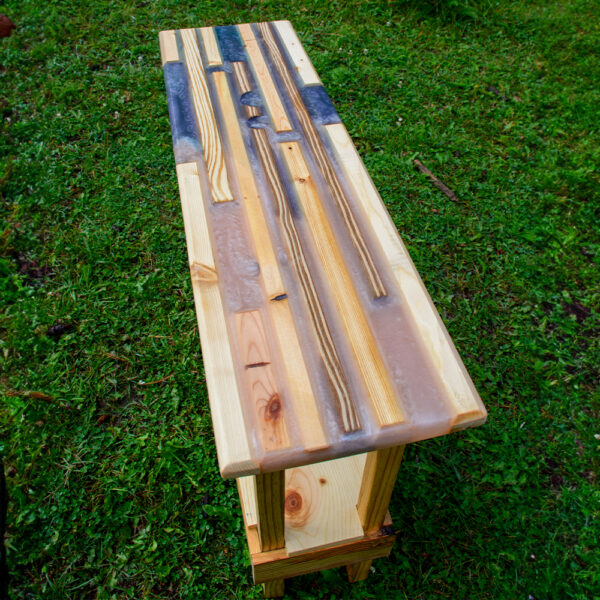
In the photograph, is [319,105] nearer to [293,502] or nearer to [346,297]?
[346,297]

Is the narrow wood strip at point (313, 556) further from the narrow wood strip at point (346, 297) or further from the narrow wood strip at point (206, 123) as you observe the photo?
the narrow wood strip at point (206, 123)

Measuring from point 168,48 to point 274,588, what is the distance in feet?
7.06

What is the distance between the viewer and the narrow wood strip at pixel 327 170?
1.55 meters

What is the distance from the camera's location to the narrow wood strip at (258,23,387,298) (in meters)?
1.55

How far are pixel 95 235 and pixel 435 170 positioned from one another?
6.55 feet

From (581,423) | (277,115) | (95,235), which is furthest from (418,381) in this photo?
(95,235)

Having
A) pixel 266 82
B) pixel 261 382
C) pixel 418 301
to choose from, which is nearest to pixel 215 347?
pixel 261 382

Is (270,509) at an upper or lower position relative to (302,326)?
lower

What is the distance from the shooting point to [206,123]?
1.97 m

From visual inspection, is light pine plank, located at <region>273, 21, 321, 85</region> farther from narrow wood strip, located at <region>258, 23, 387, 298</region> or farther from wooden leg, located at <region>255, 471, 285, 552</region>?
wooden leg, located at <region>255, 471, 285, 552</region>

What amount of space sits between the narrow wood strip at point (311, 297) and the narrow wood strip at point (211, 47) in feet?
1.86

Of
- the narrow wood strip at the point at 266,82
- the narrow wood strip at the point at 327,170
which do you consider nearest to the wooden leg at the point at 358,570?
the narrow wood strip at the point at 327,170

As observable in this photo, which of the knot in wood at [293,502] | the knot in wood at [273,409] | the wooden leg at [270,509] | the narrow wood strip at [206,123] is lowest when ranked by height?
the knot in wood at [293,502]

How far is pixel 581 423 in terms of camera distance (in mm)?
2316
